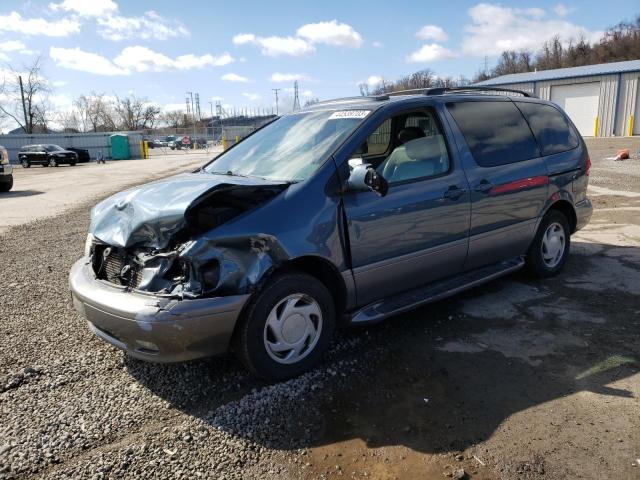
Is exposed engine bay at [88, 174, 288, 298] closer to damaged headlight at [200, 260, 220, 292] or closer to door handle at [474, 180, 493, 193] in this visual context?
damaged headlight at [200, 260, 220, 292]

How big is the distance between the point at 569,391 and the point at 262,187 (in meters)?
2.28

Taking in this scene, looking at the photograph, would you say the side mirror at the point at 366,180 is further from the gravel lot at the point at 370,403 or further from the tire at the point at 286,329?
the gravel lot at the point at 370,403

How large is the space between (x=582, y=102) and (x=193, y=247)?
40.2m

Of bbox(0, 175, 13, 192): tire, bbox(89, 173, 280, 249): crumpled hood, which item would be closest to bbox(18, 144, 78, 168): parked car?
bbox(0, 175, 13, 192): tire

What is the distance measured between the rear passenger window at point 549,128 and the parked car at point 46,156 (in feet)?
111

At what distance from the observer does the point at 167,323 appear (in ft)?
9.03

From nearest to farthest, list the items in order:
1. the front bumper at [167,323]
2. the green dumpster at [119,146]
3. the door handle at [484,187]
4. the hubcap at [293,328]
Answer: the front bumper at [167,323]
the hubcap at [293,328]
the door handle at [484,187]
the green dumpster at [119,146]

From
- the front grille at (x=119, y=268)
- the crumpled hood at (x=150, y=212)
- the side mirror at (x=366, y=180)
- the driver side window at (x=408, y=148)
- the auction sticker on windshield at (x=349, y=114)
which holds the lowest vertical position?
the front grille at (x=119, y=268)

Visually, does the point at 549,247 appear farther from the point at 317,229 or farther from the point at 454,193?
the point at 317,229

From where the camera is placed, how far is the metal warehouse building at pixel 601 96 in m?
34.3

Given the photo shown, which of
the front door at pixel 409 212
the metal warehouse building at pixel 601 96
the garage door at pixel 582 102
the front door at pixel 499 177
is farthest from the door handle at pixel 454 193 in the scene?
the garage door at pixel 582 102

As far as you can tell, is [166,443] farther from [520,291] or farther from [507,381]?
[520,291]

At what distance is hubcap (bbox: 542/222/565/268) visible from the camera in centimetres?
504

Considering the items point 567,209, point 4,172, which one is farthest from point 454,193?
point 4,172
